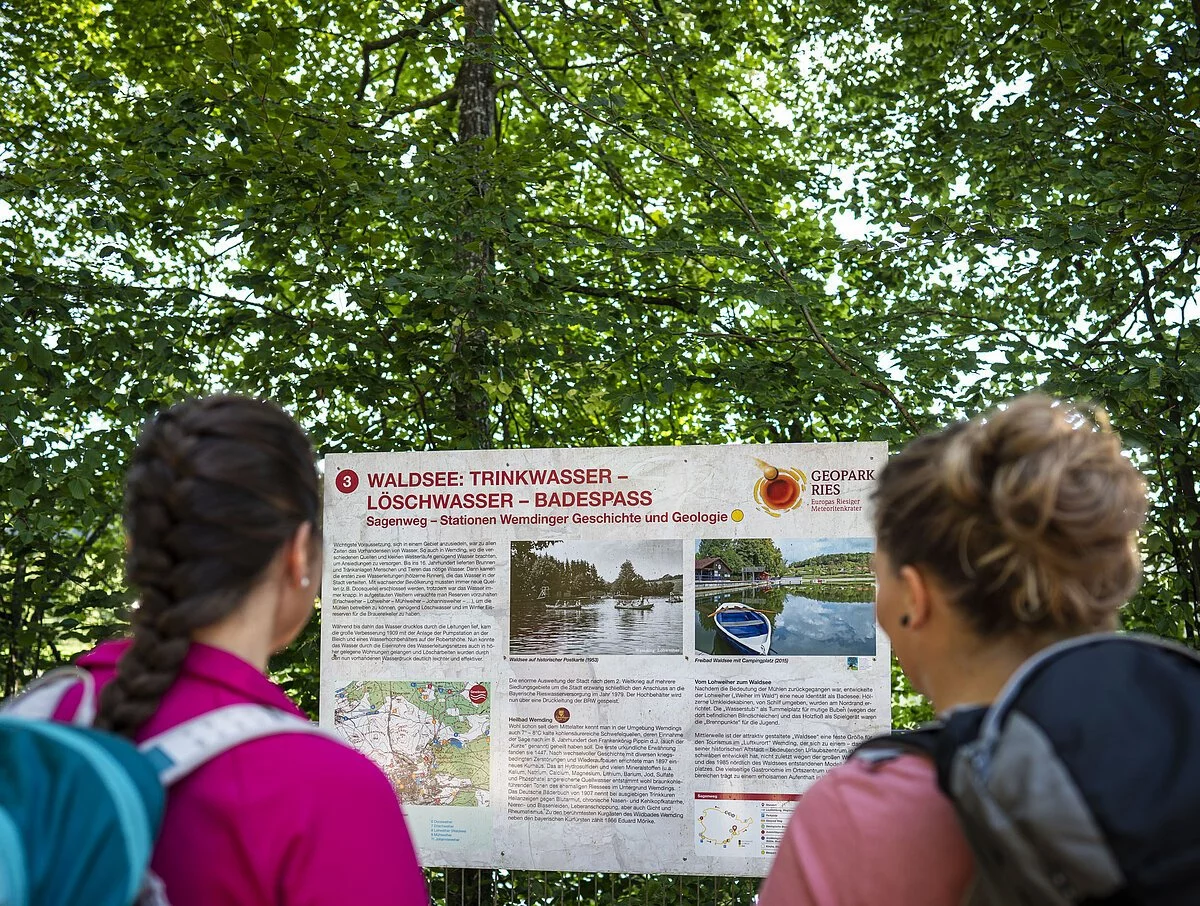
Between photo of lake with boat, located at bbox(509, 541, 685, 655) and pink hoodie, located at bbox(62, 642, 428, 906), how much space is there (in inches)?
119

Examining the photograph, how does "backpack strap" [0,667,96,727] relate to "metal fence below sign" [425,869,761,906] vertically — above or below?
above

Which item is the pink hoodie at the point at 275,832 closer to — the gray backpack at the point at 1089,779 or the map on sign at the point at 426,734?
the gray backpack at the point at 1089,779

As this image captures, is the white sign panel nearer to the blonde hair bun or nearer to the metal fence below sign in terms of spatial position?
the metal fence below sign

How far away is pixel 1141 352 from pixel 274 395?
15.1 feet

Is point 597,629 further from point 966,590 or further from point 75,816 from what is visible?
point 75,816

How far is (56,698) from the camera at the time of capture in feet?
4.80

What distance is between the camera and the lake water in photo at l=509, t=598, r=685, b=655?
4.32m

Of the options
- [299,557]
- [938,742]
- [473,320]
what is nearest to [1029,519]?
[938,742]

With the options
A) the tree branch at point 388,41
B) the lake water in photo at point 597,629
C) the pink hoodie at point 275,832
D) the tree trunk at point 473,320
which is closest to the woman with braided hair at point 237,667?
the pink hoodie at point 275,832

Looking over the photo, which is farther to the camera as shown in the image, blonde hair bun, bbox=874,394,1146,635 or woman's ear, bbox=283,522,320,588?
woman's ear, bbox=283,522,320,588

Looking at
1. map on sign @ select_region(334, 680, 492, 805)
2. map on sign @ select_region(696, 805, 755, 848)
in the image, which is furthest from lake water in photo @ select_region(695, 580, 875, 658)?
map on sign @ select_region(334, 680, 492, 805)

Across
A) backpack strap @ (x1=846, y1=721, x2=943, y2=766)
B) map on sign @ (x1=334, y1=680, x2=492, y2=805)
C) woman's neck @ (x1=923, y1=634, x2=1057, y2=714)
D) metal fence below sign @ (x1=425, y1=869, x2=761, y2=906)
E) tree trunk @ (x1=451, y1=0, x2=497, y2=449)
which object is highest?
tree trunk @ (x1=451, y1=0, x2=497, y2=449)

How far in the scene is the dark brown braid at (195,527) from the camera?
1421 mm

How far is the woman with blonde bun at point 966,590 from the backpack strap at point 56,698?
0.87m
